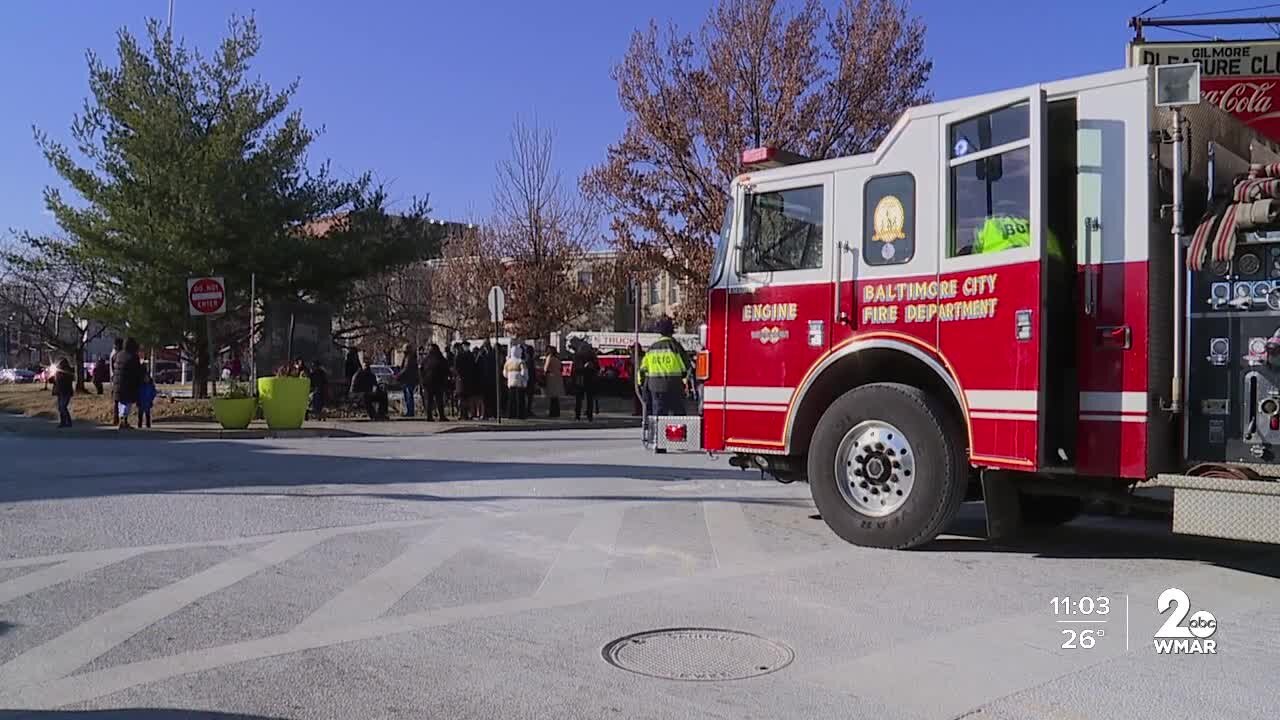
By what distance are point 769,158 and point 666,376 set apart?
515 centimetres

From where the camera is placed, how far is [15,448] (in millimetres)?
14992

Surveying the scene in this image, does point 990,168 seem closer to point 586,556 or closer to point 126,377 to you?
point 586,556

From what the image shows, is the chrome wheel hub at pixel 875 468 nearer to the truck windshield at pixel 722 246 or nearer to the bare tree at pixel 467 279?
the truck windshield at pixel 722 246

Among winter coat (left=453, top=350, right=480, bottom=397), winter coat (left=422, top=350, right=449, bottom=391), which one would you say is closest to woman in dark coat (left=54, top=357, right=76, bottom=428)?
winter coat (left=422, top=350, right=449, bottom=391)

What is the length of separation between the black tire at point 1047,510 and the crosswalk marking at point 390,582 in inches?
168

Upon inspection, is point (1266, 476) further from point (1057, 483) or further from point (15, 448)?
point (15, 448)

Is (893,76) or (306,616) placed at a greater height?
(893,76)

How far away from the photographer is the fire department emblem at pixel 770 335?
802 centimetres

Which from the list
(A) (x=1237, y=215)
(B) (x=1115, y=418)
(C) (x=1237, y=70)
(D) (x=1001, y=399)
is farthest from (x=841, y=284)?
(C) (x=1237, y=70)

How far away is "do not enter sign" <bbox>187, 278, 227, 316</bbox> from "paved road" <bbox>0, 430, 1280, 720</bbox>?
9.37 metres

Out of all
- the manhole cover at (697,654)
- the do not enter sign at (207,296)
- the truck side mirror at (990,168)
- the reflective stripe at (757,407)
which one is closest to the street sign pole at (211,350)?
the do not enter sign at (207,296)

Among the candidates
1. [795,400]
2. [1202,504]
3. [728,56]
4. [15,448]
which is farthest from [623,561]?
[728,56]

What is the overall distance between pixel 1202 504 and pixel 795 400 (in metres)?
2.78

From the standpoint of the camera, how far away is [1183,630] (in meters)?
5.49
